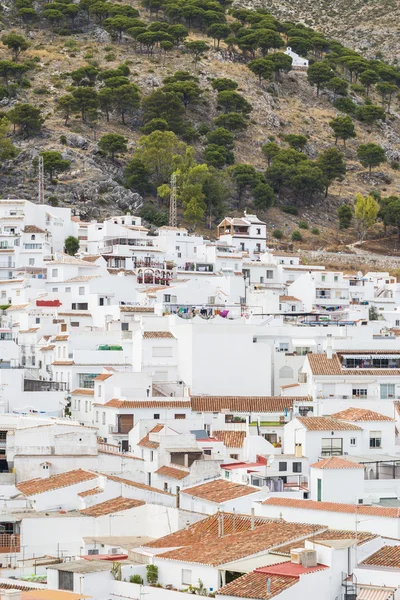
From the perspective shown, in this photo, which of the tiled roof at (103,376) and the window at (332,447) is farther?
the tiled roof at (103,376)

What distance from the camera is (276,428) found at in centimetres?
4241

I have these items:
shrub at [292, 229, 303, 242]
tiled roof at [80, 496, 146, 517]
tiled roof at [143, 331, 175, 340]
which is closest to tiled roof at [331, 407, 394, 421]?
tiled roof at [143, 331, 175, 340]

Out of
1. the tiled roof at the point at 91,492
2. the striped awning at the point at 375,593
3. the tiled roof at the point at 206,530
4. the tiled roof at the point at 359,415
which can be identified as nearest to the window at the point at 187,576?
the tiled roof at the point at 206,530

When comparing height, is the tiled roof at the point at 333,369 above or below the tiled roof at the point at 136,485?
above

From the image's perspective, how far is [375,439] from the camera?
131 ft

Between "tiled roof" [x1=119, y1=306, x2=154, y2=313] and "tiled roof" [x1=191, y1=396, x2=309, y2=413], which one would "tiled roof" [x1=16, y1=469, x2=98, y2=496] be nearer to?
"tiled roof" [x1=191, y1=396, x2=309, y2=413]

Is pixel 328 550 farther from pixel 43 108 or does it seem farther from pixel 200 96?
pixel 200 96

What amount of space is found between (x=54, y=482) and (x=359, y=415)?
1151 centimetres

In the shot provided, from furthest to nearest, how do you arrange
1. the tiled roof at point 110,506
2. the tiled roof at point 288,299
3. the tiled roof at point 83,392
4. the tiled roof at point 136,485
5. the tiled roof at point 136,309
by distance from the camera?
the tiled roof at point 288,299
the tiled roof at point 136,309
the tiled roof at point 83,392
the tiled roof at point 136,485
the tiled roof at point 110,506

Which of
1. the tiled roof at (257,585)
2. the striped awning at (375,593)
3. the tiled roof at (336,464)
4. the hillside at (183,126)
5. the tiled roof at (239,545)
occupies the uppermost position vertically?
the hillside at (183,126)

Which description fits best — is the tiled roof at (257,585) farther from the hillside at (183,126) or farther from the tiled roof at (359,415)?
the hillside at (183,126)

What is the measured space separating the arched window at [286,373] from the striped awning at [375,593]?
2808cm

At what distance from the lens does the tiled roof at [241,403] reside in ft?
143

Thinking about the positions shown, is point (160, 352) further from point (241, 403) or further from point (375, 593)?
point (375, 593)
